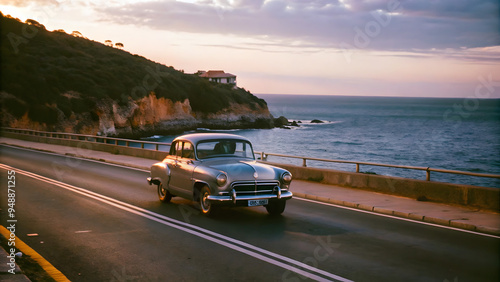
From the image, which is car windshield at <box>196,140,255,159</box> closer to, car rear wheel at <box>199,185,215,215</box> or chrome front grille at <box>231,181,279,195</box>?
car rear wheel at <box>199,185,215,215</box>

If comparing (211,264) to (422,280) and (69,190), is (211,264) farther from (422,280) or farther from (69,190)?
(69,190)

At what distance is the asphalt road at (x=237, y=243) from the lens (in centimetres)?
699

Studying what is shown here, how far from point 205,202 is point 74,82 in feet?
285

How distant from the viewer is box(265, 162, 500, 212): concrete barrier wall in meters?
12.1

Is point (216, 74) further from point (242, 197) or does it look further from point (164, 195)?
point (242, 197)

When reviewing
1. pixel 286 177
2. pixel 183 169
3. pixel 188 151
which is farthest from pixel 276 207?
pixel 188 151

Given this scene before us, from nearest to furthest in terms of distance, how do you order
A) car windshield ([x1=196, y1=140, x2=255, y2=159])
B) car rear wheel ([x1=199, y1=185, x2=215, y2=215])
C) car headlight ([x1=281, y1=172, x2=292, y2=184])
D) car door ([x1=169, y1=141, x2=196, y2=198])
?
car rear wheel ([x1=199, y1=185, x2=215, y2=215]) → car headlight ([x1=281, y1=172, x2=292, y2=184]) → car door ([x1=169, y1=141, x2=196, y2=198]) → car windshield ([x1=196, y1=140, x2=255, y2=159])

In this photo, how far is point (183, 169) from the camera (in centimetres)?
1177

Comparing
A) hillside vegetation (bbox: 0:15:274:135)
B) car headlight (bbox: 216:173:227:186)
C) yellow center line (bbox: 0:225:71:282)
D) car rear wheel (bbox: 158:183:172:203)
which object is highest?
hillside vegetation (bbox: 0:15:274:135)

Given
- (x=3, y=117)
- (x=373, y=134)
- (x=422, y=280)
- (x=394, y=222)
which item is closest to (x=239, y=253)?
(x=422, y=280)

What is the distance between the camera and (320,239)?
905cm

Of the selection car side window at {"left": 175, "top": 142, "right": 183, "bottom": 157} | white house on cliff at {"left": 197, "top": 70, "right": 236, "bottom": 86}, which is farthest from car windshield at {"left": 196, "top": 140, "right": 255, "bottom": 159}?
white house on cliff at {"left": 197, "top": 70, "right": 236, "bottom": 86}

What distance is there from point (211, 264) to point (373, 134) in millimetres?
112546

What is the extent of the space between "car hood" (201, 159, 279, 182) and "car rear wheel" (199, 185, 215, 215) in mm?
538
